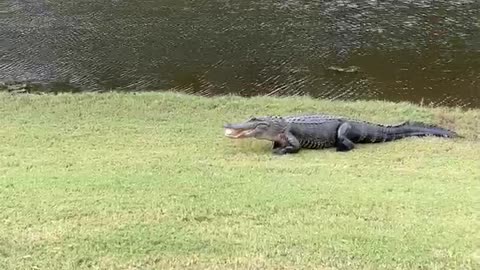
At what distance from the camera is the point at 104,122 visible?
20.0 ft

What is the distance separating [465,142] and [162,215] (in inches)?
121

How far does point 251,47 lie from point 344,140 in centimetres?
474

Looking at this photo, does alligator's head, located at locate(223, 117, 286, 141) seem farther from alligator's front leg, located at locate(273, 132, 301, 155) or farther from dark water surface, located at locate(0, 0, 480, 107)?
dark water surface, located at locate(0, 0, 480, 107)

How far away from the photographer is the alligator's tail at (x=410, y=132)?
5785 mm

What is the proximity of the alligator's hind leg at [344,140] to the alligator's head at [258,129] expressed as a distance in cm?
46

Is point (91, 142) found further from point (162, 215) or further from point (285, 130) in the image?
point (162, 215)

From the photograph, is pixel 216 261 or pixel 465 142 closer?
pixel 216 261

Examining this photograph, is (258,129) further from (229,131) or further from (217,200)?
(217,200)

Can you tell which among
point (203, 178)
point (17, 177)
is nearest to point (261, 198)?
point (203, 178)

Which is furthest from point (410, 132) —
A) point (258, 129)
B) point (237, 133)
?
point (237, 133)

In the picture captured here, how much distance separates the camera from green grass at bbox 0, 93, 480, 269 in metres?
2.94

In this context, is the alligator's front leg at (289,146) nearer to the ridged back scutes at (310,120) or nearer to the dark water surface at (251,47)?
the ridged back scutes at (310,120)

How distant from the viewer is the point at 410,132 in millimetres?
5844

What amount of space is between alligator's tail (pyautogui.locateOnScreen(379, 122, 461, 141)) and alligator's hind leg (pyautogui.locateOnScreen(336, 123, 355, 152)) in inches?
13.2
